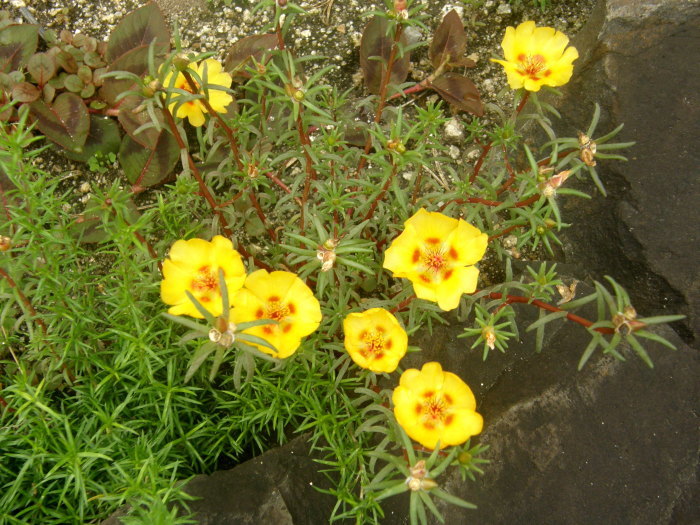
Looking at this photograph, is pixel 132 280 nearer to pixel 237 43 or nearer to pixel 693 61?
pixel 237 43

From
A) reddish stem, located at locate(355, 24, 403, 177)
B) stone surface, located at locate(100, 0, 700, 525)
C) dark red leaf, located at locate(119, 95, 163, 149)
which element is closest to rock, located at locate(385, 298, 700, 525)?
stone surface, located at locate(100, 0, 700, 525)

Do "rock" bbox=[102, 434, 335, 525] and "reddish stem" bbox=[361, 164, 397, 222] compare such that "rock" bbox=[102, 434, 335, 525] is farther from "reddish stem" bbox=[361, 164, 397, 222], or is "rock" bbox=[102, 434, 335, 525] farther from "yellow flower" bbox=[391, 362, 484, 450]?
"reddish stem" bbox=[361, 164, 397, 222]

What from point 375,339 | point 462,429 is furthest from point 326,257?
point 462,429

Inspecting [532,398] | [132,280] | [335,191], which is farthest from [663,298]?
[132,280]

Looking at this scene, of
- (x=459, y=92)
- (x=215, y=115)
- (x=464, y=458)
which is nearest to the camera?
(x=464, y=458)

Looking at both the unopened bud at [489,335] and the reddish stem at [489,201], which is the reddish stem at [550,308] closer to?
the unopened bud at [489,335]

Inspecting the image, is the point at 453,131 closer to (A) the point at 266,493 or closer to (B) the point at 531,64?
(B) the point at 531,64

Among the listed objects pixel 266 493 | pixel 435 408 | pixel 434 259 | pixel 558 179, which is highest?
pixel 558 179
